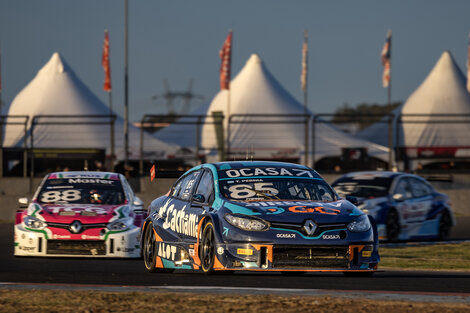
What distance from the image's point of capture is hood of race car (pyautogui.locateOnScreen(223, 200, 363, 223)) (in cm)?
998

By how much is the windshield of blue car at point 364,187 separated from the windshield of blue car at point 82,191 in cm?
559

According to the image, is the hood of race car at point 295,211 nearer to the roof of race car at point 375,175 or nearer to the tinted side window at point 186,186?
the tinted side window at point 186,186

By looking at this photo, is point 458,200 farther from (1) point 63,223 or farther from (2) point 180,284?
(2) point 180,284

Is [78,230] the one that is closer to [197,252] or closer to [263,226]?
[197,252]

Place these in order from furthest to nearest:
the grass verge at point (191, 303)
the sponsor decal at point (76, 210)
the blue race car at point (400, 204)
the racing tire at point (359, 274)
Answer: the blue race car at point (400, 204), the sponsor decal at point (76, 210), the racing tire at point (359, 274), the grass verge at point (191, 303)

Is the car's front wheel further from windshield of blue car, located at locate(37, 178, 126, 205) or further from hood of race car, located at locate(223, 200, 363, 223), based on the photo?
hood of race car, located at locate(223, 200, 363, 223)

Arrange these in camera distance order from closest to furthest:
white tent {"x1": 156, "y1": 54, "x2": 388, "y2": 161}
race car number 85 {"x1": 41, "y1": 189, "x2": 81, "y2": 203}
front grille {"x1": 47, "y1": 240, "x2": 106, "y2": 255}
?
front grille {"x1": 47, "y1": 240, "x2": 106, "y2": 255}, race car number 85 {"x1": 41, "y1": 189, "x2": 81, "y2": 203}, white tent {"x1": 156, "y1": 54, "x2": 388, "y2": 161}

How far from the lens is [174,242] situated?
11234 mm

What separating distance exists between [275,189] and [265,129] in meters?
37.4

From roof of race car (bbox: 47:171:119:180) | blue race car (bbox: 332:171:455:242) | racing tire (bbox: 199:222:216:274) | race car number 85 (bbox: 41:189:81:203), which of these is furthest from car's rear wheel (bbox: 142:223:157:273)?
blue race car (bbox: 332:171:455:242)

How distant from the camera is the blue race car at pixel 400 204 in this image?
746 inches

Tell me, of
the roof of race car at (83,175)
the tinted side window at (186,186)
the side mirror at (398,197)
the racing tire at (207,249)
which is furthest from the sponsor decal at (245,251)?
the side mirror at (398,197)

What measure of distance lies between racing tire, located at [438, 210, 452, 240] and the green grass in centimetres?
→ 119

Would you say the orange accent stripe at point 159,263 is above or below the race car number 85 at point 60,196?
below
